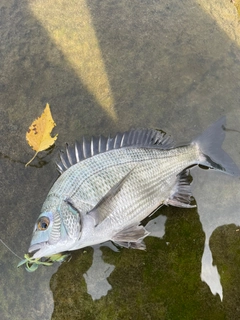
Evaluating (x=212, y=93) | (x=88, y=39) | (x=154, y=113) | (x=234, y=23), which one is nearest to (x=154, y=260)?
(x=154, y=113)

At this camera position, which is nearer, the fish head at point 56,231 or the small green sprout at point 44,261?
the fish head at point 56,231

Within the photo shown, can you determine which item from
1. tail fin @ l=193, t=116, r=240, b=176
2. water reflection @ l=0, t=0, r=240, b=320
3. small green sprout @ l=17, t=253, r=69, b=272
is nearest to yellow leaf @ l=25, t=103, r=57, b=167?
water reflection @ l=0, t=0, r=240, b=320

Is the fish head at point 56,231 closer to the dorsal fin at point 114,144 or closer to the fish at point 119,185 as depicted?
the fish at point 119,185

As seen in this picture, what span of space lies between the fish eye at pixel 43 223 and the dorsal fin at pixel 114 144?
492 millimetres

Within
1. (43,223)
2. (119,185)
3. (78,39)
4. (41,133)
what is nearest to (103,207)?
(119,185)

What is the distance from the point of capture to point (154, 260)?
10.3 ft

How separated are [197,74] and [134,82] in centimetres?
64

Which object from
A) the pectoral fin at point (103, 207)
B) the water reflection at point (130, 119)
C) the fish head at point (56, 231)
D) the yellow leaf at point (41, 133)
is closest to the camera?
the fish head at point (56, 231)

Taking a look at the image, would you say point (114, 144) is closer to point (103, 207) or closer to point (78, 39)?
point (103, 207)

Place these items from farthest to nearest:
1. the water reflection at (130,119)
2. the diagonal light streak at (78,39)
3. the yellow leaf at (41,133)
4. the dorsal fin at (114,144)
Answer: the diagonal light streak at (78,39), the yellow leaf at (41,133), the water reflection at (130,119), the dorsal fin at (114,144)

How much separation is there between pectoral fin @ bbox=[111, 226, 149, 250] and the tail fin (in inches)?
33.8

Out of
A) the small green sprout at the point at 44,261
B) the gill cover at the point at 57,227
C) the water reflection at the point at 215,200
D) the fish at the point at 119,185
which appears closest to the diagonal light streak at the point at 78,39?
the fish at the point at 119,185

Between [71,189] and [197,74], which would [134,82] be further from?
[71,189]

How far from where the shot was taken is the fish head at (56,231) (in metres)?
2.61
